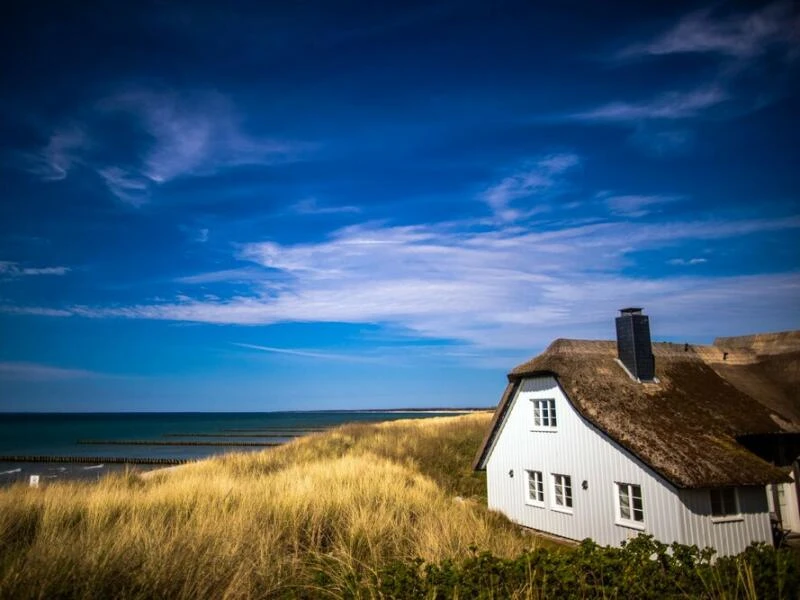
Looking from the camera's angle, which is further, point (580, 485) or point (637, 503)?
point (580, 485)

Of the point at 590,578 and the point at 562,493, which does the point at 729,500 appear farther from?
the point at 590,578

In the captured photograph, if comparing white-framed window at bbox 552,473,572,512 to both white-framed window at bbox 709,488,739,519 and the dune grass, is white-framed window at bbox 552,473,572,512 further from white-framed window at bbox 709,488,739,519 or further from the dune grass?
the dune grass

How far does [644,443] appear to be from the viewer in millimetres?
12102

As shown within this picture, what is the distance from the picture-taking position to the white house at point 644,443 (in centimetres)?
1145

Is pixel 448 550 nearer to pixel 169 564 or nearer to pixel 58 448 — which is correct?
pixel 169 564

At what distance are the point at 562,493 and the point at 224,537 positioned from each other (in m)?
11.1

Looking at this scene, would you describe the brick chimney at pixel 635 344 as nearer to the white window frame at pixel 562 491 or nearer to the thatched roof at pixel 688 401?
the thatched roof at pixel 688 401

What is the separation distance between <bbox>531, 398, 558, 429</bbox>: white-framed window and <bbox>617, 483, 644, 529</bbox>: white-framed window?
8.86 feet

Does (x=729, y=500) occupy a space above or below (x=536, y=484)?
above

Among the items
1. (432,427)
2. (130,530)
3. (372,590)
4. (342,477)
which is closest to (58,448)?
(432,427)

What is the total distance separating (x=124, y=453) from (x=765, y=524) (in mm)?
51807

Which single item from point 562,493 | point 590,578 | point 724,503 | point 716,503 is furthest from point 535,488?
point 590,578

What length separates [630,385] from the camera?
47.8 feet

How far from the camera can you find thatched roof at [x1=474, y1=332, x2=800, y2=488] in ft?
38.0
